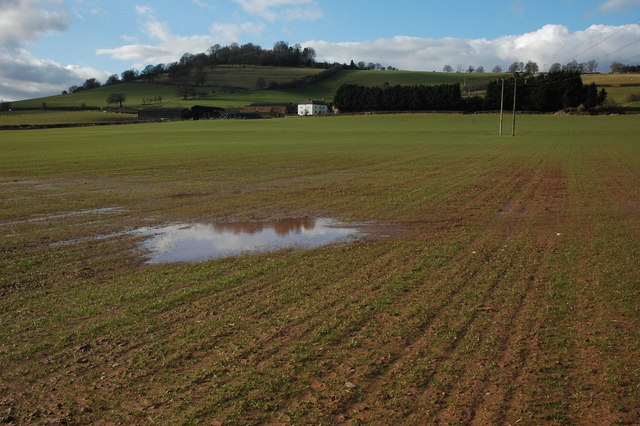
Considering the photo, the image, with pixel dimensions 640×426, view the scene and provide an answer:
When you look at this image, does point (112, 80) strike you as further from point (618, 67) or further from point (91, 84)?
point (618, 67)

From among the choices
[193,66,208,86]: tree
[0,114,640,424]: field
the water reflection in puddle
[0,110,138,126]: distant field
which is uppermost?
[193,66,208,86]: tree

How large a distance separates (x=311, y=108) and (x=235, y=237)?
127 m

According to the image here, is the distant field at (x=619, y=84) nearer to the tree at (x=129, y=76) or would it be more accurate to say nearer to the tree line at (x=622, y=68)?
the tree line at (x=622, y=68)

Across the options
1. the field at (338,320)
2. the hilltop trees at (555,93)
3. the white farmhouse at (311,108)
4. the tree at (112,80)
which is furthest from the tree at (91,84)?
the field at (338,320)

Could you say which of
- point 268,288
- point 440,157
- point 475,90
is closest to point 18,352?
point 268,288

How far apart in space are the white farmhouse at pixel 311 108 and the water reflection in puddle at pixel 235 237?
4894 inches

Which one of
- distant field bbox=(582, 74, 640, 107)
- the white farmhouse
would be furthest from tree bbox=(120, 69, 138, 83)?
distant field bbox=(582, 74, 640, 107)

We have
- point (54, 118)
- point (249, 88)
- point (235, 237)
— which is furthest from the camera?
point (249, 88)

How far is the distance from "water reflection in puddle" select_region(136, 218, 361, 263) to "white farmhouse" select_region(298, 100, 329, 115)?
124 meters

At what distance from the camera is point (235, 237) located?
1350cm

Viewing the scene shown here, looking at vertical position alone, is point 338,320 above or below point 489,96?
below

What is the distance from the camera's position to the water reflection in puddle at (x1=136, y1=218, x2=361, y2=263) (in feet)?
38.9

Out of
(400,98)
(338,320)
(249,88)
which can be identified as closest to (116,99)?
(249,88)

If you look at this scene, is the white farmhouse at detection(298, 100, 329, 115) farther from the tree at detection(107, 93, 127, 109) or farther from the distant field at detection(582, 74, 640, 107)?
the distant field at detection(582, 74, 640, 107)
